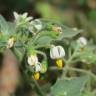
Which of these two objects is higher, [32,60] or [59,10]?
[59,10]

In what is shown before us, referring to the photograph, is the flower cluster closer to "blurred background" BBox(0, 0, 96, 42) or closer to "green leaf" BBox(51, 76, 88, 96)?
"green leaf" BBox(51, 76, 88, 96)

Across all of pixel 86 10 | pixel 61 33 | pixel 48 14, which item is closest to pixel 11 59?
pixel 48 14

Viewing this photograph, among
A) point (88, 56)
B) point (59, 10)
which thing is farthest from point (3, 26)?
point (59, 10)

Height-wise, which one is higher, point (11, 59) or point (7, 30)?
point (7, 30)

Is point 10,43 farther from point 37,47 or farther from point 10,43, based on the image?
point 37,47

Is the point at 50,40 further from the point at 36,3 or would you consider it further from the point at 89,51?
the point at 36,3

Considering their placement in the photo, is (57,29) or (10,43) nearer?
(10,43)

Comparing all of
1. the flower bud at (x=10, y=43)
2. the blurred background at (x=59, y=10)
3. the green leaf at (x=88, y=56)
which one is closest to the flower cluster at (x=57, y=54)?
the flower bud at (x=10, y=43)

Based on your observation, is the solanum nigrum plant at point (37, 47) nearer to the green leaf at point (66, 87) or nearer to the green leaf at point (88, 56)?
the green leaf at point (66, 87)
